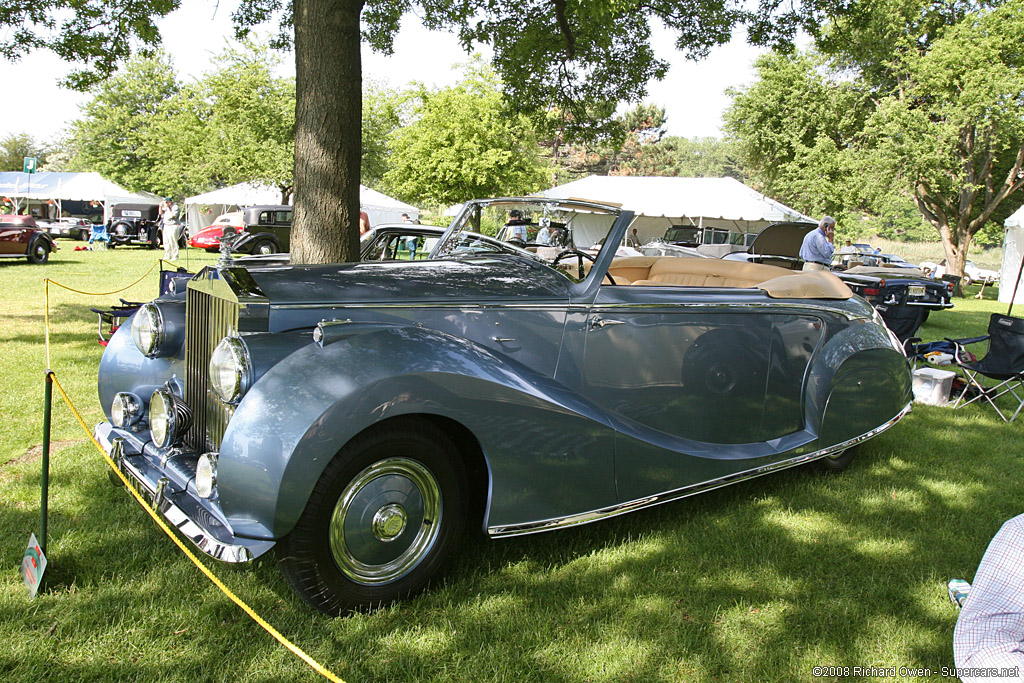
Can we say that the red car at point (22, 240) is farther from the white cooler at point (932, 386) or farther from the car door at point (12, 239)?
the white cooler at point (932, 386)

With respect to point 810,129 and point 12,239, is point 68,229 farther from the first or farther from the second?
point 810,129

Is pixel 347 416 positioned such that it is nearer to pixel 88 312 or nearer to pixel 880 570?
pixel 880 570

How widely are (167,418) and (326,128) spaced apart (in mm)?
3269

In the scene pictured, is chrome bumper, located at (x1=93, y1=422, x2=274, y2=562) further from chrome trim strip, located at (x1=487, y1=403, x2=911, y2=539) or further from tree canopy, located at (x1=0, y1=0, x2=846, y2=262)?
tree canopy, located at (x1=0, y1=0, x2=846, y2=262)

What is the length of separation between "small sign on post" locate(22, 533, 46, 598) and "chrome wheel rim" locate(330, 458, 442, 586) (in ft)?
3.84

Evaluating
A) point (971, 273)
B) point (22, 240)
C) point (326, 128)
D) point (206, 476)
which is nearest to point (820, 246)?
point (326, 128)

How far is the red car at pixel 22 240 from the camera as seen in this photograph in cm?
1605

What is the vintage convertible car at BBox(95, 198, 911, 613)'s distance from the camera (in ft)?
8.04

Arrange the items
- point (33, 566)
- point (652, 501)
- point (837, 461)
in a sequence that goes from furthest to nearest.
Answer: point (837, 461), point (652, 501), point (33, 566)

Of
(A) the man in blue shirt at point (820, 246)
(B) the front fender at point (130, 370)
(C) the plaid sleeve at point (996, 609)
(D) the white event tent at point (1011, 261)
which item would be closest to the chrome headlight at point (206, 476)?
(B) the front fender at point (130, 370)

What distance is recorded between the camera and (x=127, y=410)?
323 cm

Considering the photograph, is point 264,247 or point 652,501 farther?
point 264,247

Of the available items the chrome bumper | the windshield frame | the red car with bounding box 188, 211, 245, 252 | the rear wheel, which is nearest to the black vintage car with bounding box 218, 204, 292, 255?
the rear wheel

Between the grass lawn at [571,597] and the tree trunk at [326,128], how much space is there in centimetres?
229
